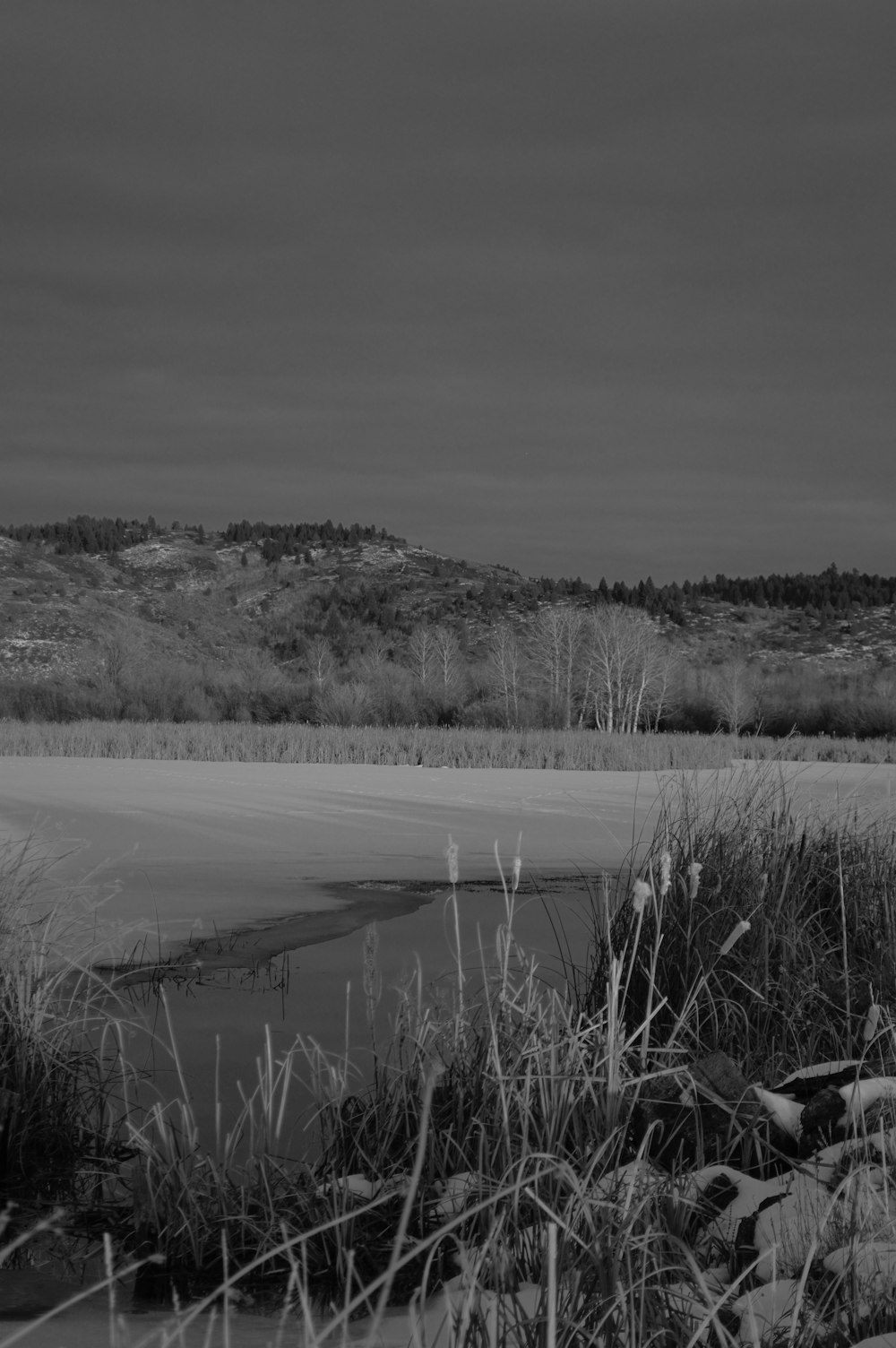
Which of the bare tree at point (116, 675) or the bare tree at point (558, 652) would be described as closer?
the bare tree at point (116, 675)

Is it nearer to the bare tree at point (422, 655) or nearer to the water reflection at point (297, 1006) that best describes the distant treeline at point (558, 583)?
the bare tree at point (422, 655)

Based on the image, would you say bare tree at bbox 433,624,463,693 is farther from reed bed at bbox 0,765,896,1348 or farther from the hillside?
reed bed at bbox 0,765,896,1348

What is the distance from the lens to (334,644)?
78.8 metres

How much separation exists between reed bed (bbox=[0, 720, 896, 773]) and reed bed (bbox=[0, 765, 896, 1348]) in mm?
16971

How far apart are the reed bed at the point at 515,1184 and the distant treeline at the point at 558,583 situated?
8086 cm

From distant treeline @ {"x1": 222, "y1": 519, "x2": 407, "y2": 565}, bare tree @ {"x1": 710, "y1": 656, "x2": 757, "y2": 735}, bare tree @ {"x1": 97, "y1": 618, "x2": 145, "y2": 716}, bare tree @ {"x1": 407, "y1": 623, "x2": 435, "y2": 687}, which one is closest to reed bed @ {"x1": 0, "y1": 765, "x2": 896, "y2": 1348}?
bare tree @ {"x1": 710, "y1": 656, "x2": 757, "y2": 735}

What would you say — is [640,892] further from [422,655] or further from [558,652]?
[422,655]

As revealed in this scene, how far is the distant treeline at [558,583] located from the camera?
91562 millimetres

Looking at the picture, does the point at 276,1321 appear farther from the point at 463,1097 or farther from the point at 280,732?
the point at 280,732

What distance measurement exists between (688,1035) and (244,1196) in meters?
1.80

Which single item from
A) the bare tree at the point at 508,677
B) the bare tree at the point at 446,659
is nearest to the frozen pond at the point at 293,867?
the bare tree at the point at 508,677

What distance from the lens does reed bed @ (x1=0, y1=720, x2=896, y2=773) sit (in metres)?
22.2

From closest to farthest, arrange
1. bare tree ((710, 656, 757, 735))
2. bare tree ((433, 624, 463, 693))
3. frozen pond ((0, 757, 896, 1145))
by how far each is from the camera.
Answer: frozen pond ((0, 757, 896, 1145)) → bare tree ((710, 656, 757, 735)) → bare tree ((433, 624, 463, 693))

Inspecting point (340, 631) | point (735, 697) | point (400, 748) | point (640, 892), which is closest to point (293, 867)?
point (640, 892)
